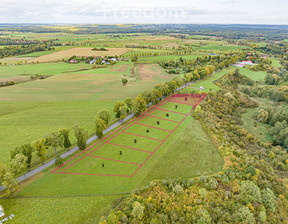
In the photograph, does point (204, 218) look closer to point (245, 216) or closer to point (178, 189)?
point (178, 189)

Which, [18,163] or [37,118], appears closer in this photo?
[18,163]

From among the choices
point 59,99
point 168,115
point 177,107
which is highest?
point 59,99

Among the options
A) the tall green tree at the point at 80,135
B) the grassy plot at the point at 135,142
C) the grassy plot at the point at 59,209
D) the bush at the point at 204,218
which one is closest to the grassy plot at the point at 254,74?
the grassy plot at the point at 135,142

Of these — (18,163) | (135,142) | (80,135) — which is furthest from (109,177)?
(18,163)

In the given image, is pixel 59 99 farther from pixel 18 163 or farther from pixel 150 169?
pixel 150 169

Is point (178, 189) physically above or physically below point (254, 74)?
above

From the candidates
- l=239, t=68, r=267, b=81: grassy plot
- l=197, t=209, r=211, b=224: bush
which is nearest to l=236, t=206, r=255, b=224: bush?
l=197, t=209, r=211, b=224: bush

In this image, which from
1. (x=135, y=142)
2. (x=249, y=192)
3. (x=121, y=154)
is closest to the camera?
(x=249, y=192)

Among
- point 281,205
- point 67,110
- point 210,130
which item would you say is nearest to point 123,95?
point 67,110

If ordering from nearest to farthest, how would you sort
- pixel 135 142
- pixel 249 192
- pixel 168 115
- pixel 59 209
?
pixel 59 209, pixel 249 192, pixel 135 142, pixel 168 115
